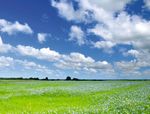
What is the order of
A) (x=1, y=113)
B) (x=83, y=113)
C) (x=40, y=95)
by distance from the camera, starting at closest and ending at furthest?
(x=83, y=113) < (x=1, y=113) < (x=40, y=95)

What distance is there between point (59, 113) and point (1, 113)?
4946 mm

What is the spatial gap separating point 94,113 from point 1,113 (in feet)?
23.0

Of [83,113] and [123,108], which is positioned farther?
[123,108]

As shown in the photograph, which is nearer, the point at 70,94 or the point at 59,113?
the point at 59,113

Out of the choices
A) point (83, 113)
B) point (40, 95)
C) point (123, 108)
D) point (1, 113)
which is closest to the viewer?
point (83, 113)

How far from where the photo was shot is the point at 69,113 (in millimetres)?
16562

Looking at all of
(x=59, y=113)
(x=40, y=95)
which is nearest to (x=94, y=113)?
(x=59, y=113)

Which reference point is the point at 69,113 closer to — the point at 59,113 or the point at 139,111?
the point at 59,113

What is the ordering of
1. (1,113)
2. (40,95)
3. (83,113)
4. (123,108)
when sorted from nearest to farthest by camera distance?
(83,113), (123,108), (1,113), (40,95)

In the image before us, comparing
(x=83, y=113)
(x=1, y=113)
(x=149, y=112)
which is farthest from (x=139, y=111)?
(x=1, y=113)

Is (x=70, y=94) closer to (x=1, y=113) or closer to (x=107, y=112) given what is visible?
(x=1, y=113)

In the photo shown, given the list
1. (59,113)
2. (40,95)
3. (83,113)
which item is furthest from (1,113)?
(40,95)

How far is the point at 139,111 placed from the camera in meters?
16.9

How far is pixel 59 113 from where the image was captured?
17.2 meters
